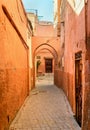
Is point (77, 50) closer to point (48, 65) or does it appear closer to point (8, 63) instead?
point (8, 63)

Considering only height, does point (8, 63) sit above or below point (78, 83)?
above

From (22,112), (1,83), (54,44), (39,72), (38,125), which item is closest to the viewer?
(1,83)

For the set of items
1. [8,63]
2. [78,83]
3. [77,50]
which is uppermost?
[77,50]

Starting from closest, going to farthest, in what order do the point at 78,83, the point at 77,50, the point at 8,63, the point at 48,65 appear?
the point at 8,63 → the point at 77,50 → the point at 78,83 → the point at 48,65

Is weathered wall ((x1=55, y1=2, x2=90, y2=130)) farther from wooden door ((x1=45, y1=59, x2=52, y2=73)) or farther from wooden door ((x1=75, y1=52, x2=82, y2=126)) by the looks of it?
wooden door ((x1=45, y1=59, x2=52, y2=73))

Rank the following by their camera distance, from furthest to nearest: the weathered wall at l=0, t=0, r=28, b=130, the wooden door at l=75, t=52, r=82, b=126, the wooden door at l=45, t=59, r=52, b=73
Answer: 1. the wooden door at l=45, t=59, r=52, b=73
2. the wooden door at l=75, t=52, r=82, b=126
3. the weathered wall at l=0, t=0, r=28, b=130

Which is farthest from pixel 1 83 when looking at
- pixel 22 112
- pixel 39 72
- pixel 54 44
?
pixel 39 72

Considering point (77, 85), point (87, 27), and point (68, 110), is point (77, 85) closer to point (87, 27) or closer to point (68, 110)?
point (68, 110)

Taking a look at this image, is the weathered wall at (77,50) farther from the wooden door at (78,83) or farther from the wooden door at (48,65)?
the wooden door at (48,65)

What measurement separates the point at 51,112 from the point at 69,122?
191 centimetres

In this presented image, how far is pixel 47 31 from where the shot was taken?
4266cm

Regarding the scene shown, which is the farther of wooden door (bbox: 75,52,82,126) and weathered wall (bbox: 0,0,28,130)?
wooden door (bbox: 75,52,82,126)

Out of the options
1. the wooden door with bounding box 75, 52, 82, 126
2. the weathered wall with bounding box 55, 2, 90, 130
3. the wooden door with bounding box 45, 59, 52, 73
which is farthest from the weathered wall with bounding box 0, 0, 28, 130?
the wooden door with bounding box 45, 59, 52, 73

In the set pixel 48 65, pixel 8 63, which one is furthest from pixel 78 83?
pixel 48 65
